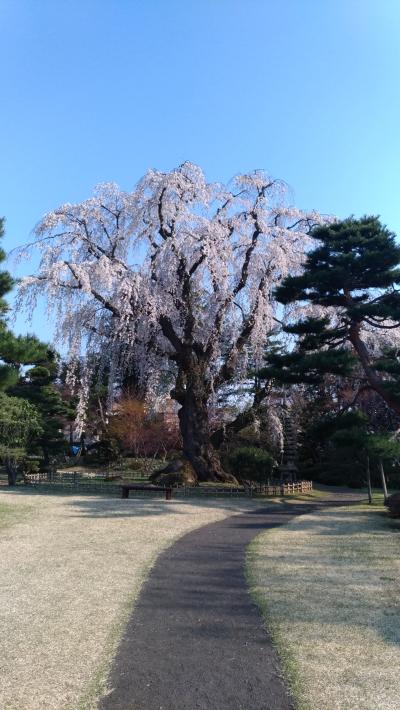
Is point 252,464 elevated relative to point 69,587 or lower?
elevated

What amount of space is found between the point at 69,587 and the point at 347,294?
1157 centimetres

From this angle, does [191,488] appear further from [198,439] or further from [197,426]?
[197,426]

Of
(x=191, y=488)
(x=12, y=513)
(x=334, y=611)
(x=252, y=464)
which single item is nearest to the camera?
(x=334, y=611)

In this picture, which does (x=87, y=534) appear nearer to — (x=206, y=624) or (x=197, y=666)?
(x=206, y=624)

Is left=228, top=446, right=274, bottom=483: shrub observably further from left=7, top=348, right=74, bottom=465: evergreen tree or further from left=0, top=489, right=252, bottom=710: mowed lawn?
left=7, top=348, right=74, bottom=465: evergreen tree

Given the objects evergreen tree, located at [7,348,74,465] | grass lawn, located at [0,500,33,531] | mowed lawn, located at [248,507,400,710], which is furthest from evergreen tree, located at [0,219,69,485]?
mowed lawn, located at [248,507,400,710]

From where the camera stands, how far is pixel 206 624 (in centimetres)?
489

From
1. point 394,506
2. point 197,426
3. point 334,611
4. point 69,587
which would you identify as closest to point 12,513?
point 69,587

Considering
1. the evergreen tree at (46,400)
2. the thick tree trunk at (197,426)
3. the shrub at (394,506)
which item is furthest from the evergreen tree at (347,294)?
the evergreen tree at (46,400)

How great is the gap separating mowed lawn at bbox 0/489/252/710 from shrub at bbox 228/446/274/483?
6.30 m

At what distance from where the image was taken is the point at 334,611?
5.30 metres

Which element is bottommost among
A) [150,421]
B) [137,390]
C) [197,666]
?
[197,666]

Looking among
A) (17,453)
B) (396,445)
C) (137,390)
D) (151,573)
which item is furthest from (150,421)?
(151,573)

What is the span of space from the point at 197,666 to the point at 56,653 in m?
1.18
